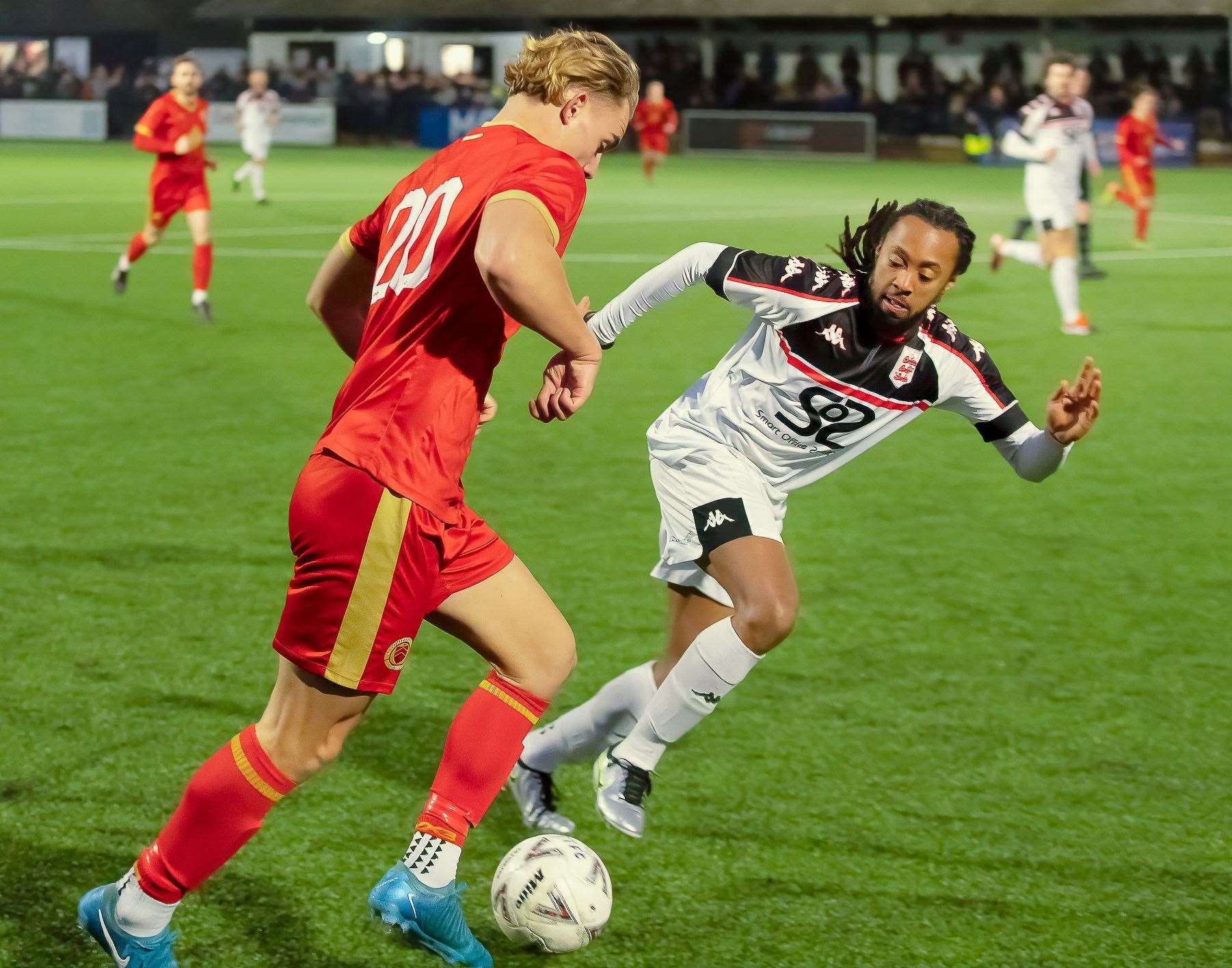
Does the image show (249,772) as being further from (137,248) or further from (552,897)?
(137,248)

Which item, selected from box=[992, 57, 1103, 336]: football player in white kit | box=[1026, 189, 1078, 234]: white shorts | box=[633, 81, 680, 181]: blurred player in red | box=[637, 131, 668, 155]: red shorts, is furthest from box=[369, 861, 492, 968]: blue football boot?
box=[633, 81, 680, 181]: blurred player in red

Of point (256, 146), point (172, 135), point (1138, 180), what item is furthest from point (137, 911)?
point (256, 146)

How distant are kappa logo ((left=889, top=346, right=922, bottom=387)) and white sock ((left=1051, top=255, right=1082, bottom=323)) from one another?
9.32 metres

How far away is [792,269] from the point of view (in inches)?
168

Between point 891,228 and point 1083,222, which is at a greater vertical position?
point 891,228

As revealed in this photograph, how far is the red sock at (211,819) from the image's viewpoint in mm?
3141

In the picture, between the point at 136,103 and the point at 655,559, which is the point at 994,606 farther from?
the point at 136,103

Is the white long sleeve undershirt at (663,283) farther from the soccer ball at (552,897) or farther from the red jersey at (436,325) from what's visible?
the soccer ball at (552,897)

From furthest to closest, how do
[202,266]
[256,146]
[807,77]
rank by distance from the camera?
1. [807,77]
2. [256,146]
3. [202,266]

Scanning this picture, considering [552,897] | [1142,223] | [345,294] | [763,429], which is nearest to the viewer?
[552,897]

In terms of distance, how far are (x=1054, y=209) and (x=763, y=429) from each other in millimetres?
10086

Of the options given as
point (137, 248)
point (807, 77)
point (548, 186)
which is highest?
point (548, 186)

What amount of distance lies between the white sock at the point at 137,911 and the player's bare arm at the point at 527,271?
1330 mm

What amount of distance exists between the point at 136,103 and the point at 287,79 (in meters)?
4.74
